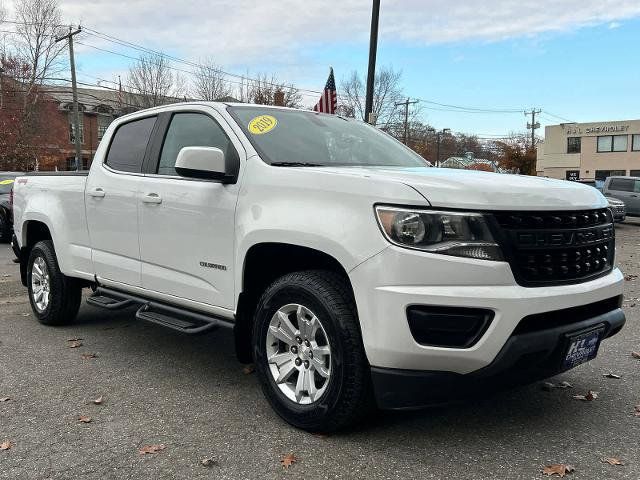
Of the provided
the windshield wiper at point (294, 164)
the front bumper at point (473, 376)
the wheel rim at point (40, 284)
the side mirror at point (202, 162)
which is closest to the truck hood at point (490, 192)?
the windshield wiper at point (294, 164)

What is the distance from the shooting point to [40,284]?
19.6ft

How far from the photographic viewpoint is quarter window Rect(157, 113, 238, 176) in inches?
160

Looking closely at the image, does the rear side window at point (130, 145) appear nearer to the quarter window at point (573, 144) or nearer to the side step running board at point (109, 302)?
the side step running board at point (109, 302)

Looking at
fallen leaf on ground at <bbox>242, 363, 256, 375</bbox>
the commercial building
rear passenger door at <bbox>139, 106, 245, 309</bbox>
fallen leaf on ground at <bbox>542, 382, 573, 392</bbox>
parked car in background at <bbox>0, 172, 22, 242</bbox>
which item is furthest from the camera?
the commercial building

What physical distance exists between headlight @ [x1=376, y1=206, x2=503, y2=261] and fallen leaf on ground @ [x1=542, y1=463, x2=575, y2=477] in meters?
1.05

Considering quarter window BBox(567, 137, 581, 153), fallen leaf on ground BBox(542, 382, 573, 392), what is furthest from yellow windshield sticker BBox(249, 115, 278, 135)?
quarter window BBox(567, 137, 581, 153)

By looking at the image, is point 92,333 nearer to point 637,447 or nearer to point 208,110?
point 208,110

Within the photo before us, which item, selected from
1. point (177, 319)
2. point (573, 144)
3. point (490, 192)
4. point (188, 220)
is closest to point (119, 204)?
point (188, 220)

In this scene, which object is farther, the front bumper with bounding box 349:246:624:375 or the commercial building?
the commercial building

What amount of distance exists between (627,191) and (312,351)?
21697mm

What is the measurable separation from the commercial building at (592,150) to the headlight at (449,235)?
54.0 meters

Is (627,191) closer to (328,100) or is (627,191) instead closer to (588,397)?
(328,100)

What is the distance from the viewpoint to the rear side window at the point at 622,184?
71.6 feet

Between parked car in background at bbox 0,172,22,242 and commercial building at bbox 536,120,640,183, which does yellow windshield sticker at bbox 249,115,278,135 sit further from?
commercial building at bbox 536,120,640,183
